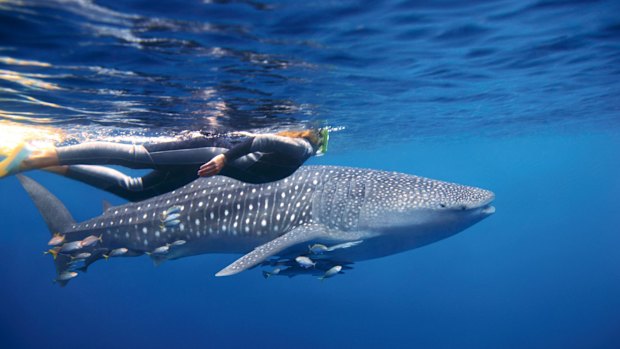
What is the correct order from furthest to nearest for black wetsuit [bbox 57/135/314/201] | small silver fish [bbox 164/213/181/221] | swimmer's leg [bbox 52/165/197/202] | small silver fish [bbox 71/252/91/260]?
small silver fish [bbox 71/252/91/260]
small silver fish [bbox 164/213/181/221]
swimmer's leg [bbox 52/165/197/202]
black wetsuit [bbox 57/135/314/201]

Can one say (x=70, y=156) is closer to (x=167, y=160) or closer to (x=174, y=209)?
(x=167, y=160)

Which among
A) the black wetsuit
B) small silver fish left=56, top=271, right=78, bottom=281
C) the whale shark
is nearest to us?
the black wetsuit

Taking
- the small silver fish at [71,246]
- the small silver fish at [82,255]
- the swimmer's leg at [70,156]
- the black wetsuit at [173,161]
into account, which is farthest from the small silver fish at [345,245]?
the small silver fish at [71,246]

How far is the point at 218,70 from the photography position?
8375mm

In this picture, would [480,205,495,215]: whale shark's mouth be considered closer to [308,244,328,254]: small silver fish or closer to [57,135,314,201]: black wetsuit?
[308,244,328,254]: small silver fish

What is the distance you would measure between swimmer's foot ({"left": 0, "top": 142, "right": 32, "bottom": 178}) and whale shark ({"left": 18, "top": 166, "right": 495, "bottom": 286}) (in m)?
2.23

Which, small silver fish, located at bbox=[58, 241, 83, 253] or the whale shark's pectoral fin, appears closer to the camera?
the whale shark's pectoral fin

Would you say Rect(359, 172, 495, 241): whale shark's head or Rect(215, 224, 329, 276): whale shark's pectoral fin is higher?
Rect(359, 172, 495, 241): whale shark's head

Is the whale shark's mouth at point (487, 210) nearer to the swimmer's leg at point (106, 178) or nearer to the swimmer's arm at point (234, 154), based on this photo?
the swimmer's arm at point (234, 154)

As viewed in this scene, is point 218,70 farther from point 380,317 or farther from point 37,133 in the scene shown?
point 380,317

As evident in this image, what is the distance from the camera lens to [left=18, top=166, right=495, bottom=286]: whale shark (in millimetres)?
7023

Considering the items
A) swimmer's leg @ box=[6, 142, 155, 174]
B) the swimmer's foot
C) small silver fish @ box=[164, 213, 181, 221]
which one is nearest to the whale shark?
small silver fish @ box=[164, 213, 181, 221]

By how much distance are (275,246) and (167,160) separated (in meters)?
2.69

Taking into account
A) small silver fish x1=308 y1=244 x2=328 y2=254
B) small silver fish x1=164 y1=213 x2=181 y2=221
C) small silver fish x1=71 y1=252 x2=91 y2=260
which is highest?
small silver fish x1=164 y1=213 x2=181 y2=221
